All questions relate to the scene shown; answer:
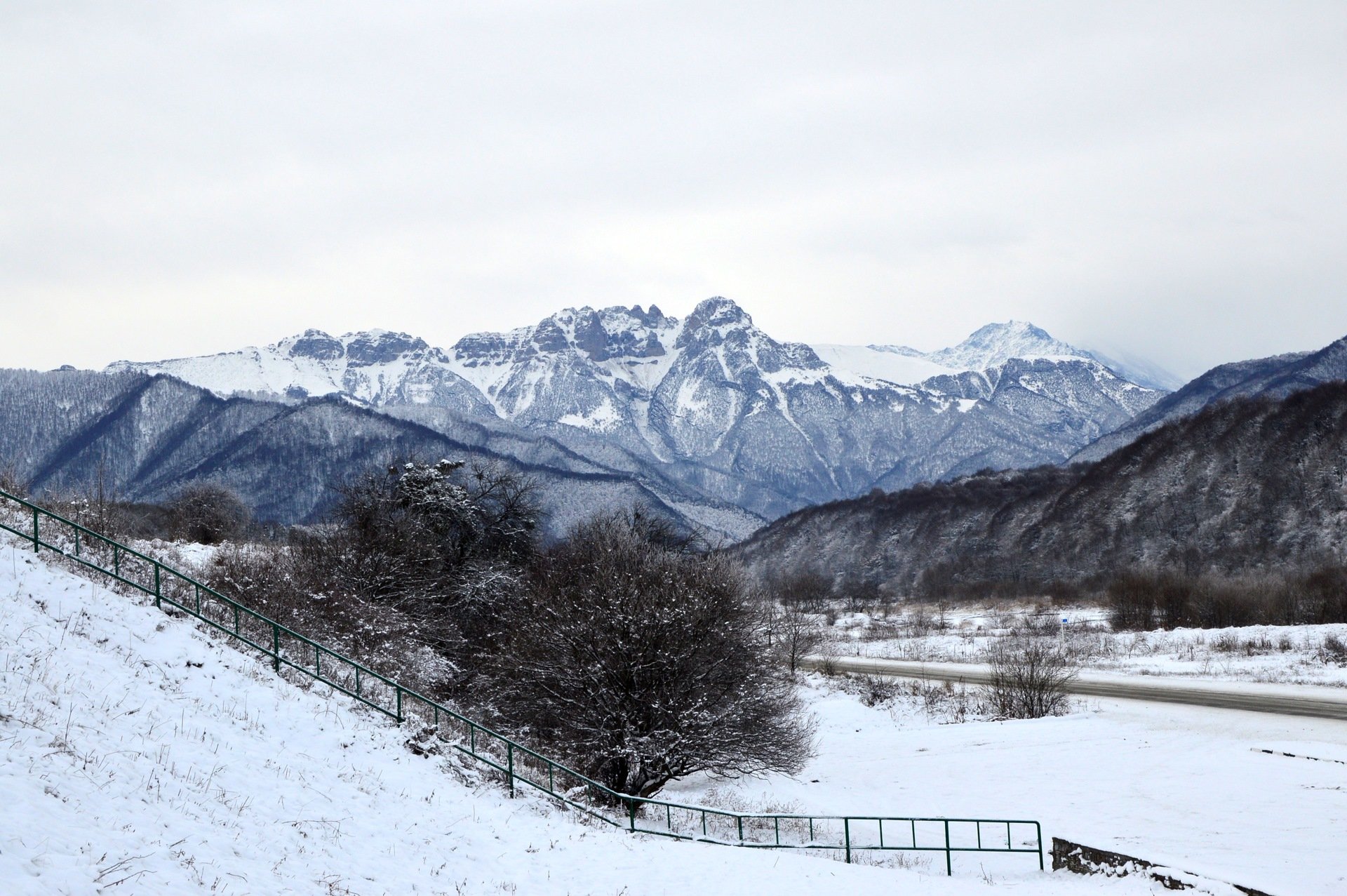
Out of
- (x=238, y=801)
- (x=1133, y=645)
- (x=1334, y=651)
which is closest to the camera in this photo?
(x=238, y=801)

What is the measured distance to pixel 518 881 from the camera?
15500mm

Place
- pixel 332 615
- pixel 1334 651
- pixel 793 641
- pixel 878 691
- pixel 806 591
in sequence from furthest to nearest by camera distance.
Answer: pixel 806 591, pixel 793 641, pixel 878 691, pixel 1334 651, pixel 332 615

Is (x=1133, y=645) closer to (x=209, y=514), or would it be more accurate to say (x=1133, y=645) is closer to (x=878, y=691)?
(x=878, y=691)

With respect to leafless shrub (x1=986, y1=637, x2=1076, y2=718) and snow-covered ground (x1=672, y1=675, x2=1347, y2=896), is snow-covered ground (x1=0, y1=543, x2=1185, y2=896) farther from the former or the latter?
leafless shrub (x1=986, y1=637, x2=1076, y2=718)

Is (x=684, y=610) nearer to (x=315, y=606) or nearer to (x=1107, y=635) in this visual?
(x=315, y=606)

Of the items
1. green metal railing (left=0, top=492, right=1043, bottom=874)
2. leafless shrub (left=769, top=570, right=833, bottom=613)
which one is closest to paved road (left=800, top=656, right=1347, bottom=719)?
green metal railing (left=0, top=492, right=1043, bottom=874)

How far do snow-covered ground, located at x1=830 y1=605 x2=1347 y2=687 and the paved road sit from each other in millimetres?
2427

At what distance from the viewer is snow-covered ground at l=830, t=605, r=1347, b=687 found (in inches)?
1916

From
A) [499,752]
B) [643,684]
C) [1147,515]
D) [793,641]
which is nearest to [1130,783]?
[643,684]

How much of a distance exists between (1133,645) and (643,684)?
46.7 metres

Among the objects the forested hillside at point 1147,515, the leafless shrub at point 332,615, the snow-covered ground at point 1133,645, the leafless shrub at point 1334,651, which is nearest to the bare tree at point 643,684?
the leafless shrub at point 332,615

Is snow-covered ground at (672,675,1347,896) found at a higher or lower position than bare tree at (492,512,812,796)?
lower

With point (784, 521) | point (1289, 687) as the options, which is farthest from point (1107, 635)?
point (784, 521)

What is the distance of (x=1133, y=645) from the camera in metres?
63.6
